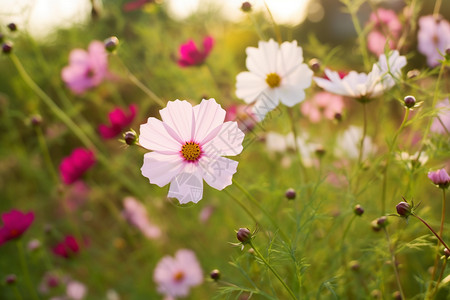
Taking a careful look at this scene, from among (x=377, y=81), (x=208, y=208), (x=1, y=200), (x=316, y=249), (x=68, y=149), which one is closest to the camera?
(x=377, y=81)

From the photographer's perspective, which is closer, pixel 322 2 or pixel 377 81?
pixel 377 81

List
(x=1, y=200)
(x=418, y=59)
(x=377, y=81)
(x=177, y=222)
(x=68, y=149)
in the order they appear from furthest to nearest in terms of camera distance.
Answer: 1. (x=418, y=59)
2. (x=68, y=149)
3. (x=1, y=200)
4. (x=177, y=222)
5. (x=377, y=81)

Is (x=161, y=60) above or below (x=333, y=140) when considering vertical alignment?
above

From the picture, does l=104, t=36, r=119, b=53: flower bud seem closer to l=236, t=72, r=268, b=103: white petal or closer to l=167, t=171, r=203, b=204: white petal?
l=236, t=72, r=268, b=103: white petal

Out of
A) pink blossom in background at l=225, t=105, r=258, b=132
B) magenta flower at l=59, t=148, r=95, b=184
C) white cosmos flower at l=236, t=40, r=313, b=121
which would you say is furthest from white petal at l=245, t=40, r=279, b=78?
magenta flower at l=59, t=148, r=95, b=184

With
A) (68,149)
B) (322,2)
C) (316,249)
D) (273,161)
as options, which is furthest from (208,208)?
(322,2)

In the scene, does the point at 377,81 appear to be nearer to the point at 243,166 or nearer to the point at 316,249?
the point at 316,249

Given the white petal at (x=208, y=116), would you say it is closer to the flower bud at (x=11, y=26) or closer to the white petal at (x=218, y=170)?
the white petal at (x=218, y=170)
